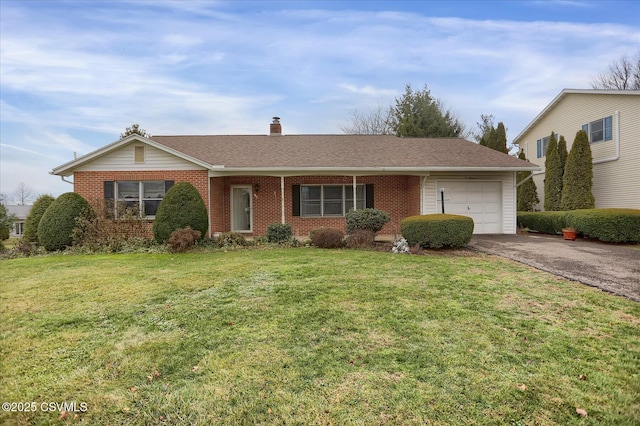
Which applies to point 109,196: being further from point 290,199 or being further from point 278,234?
point 290,199

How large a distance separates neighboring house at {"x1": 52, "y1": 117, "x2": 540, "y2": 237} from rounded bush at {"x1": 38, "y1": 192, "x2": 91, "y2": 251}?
37.6 inches

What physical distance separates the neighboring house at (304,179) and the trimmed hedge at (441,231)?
3.58 m

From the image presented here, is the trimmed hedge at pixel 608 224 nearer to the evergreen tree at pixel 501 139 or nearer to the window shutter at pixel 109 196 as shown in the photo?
the evergreen tree at pixel 501 139

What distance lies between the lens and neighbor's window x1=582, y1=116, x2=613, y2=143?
14.9m

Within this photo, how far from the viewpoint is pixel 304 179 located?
14.5 m

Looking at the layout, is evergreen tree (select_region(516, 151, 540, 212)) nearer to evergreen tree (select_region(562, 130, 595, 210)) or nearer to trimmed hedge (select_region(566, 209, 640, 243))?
evergreen tree (select_region(562, 130, 595, 210))

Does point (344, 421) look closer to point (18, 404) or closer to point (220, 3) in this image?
point (18, 404)

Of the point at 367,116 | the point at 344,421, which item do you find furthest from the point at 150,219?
the point at 367,116

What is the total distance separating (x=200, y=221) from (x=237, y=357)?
28.0ft

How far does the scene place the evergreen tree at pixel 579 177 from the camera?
14.5 metres

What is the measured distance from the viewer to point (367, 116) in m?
32.9

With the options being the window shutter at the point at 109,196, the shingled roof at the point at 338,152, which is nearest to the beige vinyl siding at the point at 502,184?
the shingled roof at the point at 338,152

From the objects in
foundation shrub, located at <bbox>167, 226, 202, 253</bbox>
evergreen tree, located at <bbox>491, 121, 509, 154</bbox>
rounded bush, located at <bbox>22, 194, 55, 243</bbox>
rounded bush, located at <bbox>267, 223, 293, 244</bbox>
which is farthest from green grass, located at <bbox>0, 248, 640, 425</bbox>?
evergreen tree, located at <bbox>491, 121, 509, 154</bbox>

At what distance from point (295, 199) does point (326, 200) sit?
132 centimetres
